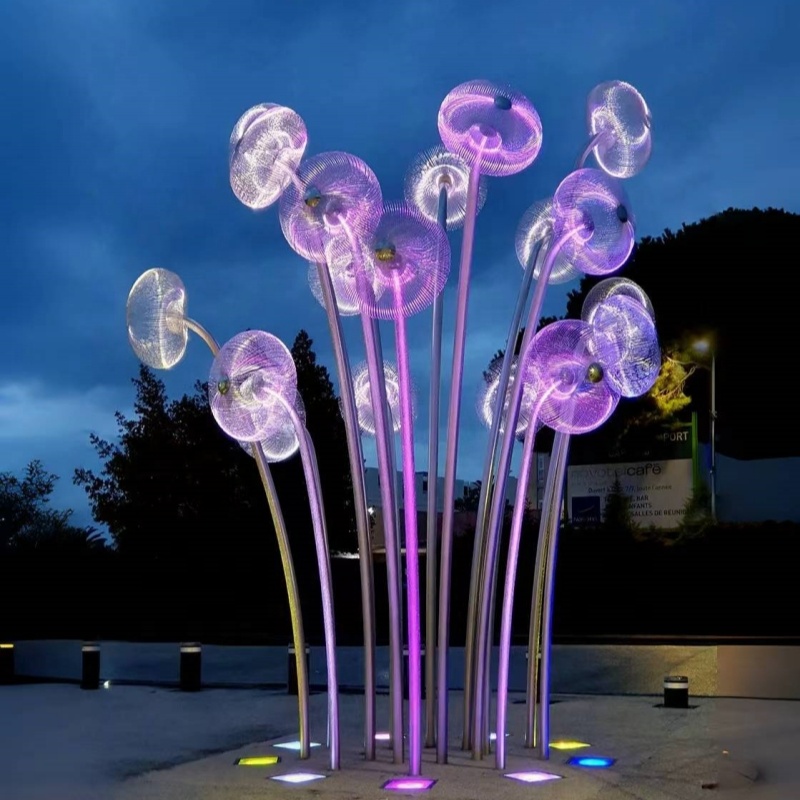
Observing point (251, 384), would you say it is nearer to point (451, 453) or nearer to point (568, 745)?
point (451, 453)

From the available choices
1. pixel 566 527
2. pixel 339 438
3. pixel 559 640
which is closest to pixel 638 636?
pixel 559 640

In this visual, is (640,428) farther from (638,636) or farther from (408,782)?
(408,782)

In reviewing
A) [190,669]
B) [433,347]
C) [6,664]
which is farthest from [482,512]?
[6,664]

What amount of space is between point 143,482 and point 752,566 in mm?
16674

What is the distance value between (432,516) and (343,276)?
1.88 metres

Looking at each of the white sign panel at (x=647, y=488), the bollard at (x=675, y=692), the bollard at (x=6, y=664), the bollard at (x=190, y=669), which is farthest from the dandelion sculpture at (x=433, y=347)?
the white sign panel at (x=647, y=488)

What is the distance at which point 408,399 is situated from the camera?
311 inches

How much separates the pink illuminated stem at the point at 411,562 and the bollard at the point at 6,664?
914 cm

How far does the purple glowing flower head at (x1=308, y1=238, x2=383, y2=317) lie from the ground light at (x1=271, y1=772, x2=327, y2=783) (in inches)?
126

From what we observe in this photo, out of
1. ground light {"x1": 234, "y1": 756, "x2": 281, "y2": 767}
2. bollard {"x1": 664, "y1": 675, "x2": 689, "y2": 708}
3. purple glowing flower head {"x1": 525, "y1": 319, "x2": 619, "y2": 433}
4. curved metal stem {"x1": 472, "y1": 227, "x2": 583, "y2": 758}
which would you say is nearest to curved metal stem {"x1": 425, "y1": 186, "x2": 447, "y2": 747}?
curved metal stem {"x1": 472, "y1": 227, "x2": 583, "y2": 758}

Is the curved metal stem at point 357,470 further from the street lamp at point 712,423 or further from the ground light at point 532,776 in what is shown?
the street lamp at point 712,423

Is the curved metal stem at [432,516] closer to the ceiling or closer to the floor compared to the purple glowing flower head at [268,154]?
closer to the floor

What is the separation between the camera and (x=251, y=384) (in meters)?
8.16

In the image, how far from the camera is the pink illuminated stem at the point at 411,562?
751cm
